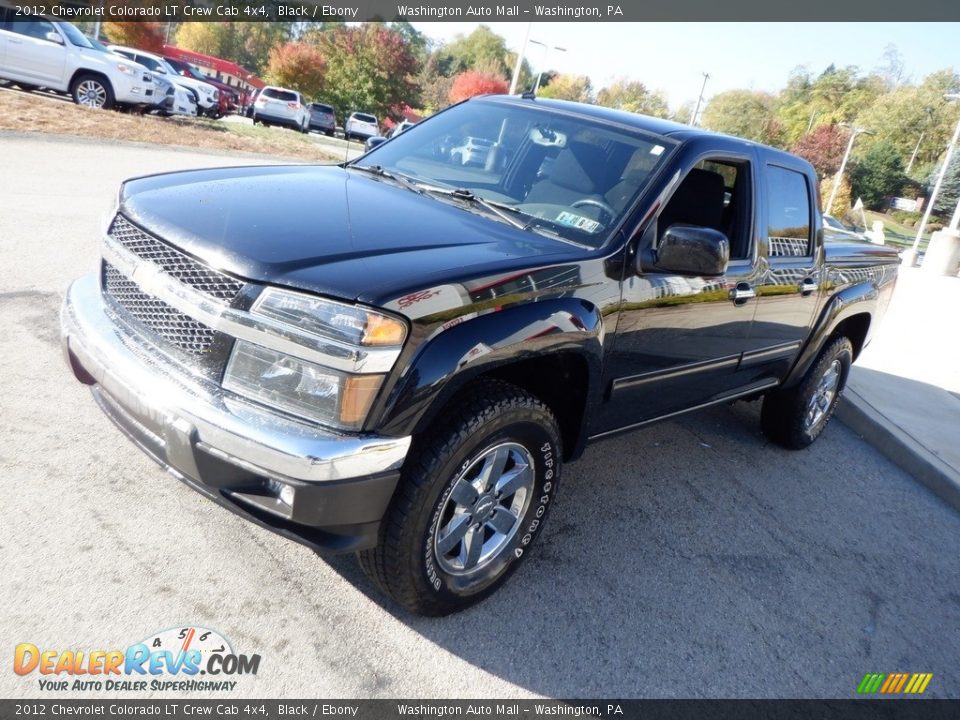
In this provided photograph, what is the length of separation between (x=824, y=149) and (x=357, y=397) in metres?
65.5

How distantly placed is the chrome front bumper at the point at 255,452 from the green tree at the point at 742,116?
67825mm

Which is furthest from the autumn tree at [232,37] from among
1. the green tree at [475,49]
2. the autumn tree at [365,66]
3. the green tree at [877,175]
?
the green tree at [877,175]

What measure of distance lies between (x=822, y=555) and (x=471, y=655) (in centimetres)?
223

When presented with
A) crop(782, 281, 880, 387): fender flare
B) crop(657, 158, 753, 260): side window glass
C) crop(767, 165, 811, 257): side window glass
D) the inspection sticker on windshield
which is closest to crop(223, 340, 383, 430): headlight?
the inspection sticker on windshield

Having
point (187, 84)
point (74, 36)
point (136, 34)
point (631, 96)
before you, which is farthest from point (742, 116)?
point (74, 36)

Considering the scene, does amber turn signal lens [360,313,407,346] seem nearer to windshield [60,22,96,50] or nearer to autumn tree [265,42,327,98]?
windshield [60,22,96,50]

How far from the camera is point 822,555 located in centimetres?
407

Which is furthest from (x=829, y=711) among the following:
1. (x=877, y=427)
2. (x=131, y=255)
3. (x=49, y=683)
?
(x=877, y=427)

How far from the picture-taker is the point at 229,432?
235 centimetres

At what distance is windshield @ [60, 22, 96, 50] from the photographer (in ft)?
48.3

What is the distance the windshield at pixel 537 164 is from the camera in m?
3.38

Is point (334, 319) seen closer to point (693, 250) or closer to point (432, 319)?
point (432, 319)

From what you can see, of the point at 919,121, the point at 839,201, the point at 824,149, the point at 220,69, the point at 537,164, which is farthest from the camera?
the point at 919,121

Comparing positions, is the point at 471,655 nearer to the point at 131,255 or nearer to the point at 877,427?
the point at 131,255
